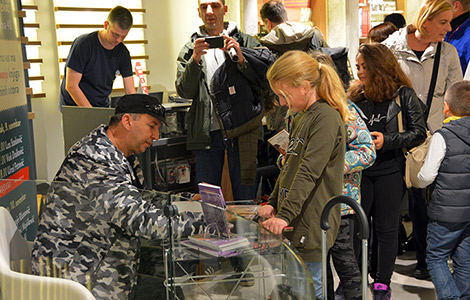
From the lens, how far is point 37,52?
6453mm

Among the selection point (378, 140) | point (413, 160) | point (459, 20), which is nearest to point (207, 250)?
point (378, 140)

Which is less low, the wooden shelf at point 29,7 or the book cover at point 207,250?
the wooden shelf at point 29,7

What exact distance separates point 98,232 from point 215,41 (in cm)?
231

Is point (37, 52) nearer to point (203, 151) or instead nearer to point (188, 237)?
point (203, 151)

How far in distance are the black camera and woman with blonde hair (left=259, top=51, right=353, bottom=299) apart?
1408 mm

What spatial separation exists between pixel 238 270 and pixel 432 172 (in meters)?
1.94

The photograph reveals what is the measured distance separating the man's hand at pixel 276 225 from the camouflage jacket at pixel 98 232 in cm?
53

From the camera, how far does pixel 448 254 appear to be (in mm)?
3943

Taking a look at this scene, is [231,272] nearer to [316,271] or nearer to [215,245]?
[215,245]

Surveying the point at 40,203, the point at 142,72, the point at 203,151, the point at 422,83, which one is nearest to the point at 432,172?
the point at 422,83

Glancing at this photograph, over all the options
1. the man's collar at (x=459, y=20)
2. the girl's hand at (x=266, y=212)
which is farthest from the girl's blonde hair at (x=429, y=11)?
the girl's hand at (x=266, y=212)

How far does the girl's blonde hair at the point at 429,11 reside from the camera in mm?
4512

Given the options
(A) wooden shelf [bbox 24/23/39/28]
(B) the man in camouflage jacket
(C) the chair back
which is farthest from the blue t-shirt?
(C) the chair back

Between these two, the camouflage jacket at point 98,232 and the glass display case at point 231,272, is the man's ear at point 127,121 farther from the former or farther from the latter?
the glass display case at point 231,272
